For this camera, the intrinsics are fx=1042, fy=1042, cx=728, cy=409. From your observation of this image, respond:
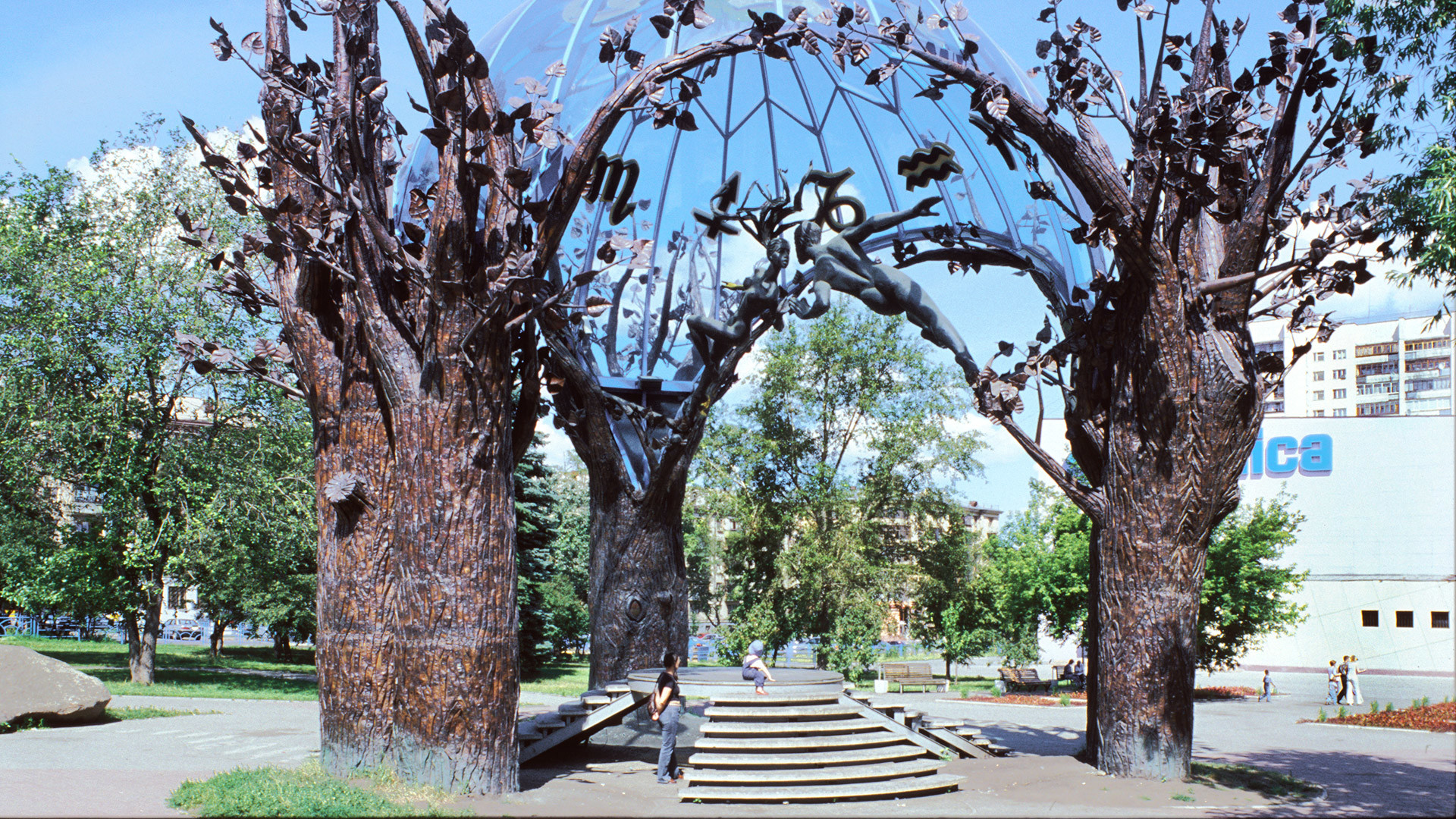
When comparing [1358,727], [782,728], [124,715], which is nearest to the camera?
[782,728]

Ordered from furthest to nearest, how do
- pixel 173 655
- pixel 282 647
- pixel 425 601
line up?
1. pixel 282 647
2. pixel 173 655
3. pixel 425 601

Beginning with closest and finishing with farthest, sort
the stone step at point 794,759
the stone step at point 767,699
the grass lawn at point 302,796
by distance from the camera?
the grass lawn at point 302,796, the stone step at point 794,759, the stone step at point 767,699

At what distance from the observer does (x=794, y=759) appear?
393 inches

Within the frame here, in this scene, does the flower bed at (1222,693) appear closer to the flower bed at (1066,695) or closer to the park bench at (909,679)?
the flower bed at (1066,695)

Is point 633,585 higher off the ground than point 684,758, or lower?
higher

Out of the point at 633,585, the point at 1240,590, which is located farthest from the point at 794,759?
the point at 1240,590

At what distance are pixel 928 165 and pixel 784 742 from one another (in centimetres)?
809

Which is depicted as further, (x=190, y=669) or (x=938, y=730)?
(x=190, y=669)

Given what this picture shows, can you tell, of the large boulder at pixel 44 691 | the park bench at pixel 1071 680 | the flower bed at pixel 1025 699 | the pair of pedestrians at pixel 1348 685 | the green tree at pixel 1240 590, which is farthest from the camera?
the park bench at pixel 1071 680

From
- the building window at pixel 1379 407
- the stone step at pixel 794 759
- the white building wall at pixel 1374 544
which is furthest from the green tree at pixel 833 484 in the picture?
the building window at pixel 1379 407

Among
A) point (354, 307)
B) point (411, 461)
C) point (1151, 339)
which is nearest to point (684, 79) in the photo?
point (354, 307)

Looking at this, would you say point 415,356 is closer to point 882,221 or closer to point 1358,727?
point 882,221

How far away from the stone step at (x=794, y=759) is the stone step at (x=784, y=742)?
59mm

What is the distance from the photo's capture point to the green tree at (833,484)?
27.7 metres
